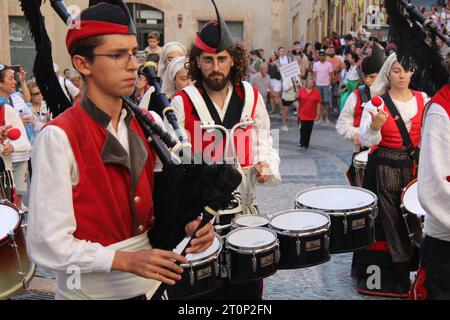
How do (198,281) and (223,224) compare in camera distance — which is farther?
(223,224)

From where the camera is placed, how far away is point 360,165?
5.77 m

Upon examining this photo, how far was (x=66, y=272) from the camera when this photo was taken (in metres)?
2.24

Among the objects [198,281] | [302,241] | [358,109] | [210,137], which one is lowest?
[198,281]

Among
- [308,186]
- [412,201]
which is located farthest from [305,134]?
[412,201]

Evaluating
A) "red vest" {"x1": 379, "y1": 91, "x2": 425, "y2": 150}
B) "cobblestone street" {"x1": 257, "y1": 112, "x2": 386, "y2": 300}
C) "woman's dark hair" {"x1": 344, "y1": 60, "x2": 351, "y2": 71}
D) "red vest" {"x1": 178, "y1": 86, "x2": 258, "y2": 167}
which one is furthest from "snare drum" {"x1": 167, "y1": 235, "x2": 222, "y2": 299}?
"woman's dark hair" {"x1": 344, "y1": 60, "x2": 351, "y2": 71}

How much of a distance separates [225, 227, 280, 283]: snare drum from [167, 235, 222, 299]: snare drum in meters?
0.12

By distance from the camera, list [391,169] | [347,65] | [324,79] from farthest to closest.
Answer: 1. [324,79]
2. [347,65]
3. [391,169]

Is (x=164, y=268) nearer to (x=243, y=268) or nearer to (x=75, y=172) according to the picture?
(x=75, y=172)

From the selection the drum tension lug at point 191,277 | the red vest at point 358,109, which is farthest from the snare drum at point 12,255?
the red vest at point 358,109

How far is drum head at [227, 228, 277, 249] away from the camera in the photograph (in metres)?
3.67

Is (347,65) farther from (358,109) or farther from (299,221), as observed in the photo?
(299,221)

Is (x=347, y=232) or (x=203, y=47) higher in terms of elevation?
(x=203, y=47)

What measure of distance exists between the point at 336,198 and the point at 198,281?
132 cm
